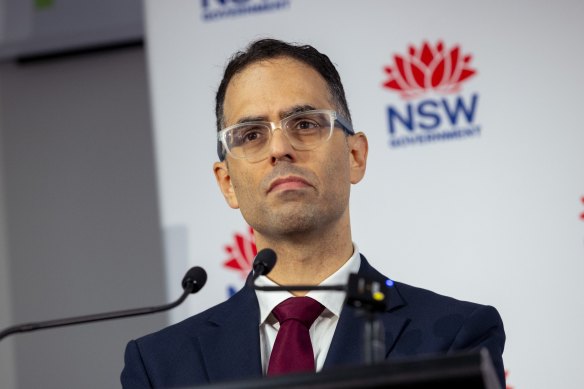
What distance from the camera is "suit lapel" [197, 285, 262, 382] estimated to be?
255cm

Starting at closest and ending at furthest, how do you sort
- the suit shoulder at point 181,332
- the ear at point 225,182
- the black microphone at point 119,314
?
the black microphone at point 119,314 → the suit shoulder at point 181,332 → the ear at point 225,182

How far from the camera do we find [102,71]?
496 centimetres

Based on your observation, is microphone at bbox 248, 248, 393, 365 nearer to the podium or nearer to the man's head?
the podium

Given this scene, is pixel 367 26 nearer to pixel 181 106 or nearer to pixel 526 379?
pixel 181 106

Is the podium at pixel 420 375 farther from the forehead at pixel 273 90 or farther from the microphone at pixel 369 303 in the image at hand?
the forehead at pixel 273 90

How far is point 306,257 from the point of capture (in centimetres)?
273

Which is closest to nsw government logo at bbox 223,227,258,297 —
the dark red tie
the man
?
the man

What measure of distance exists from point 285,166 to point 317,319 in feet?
1.31

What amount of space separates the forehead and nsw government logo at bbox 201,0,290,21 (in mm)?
971

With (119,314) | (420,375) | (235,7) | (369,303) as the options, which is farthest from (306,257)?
(235,7)

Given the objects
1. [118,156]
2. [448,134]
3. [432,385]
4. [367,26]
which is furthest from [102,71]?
[432,385]

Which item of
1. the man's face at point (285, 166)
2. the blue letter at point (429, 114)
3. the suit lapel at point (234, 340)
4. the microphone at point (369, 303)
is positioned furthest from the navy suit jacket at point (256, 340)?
the blue letter at point (429, 114)

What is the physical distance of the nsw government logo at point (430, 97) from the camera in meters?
3.65

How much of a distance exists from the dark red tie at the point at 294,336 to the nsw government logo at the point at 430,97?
1.22 meters
